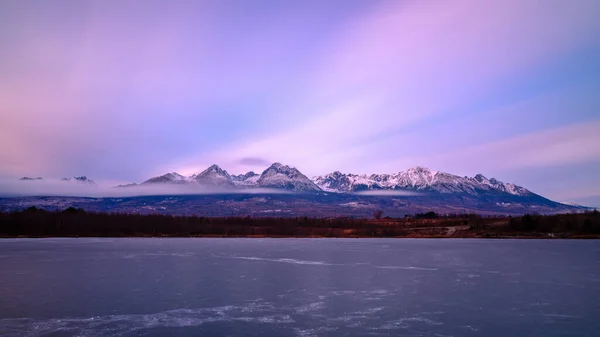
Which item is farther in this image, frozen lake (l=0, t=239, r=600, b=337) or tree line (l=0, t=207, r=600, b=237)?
tree line (l=0, t=207, r=600, b=237)

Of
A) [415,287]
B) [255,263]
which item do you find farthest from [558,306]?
[255,263]

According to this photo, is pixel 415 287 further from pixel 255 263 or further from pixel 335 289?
pixel 255 263

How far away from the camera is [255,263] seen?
166ft

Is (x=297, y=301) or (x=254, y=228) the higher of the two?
(x=254, y=228)

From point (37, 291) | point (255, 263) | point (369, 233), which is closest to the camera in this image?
point (37, 291)

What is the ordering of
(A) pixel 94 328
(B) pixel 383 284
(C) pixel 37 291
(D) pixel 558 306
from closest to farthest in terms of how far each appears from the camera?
(A) pixel 94 328 → (D) pixel 558 306 → (C) pixel 37 291 → (B) pixel 383 284

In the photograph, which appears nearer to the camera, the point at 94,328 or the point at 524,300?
the point at 94,328

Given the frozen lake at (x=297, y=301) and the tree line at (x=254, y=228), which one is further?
the tree line at (x=254, y=228)

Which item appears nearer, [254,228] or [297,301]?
[297,301]

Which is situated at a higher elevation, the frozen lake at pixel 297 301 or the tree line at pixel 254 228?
the tree line at pixel 254 228

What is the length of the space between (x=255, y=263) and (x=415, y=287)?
2248 centimetres

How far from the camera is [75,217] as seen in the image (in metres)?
149

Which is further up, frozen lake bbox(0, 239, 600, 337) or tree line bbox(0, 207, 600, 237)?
tree line bbox(0, 207, 600, 237)

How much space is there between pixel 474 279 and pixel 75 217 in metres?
143
